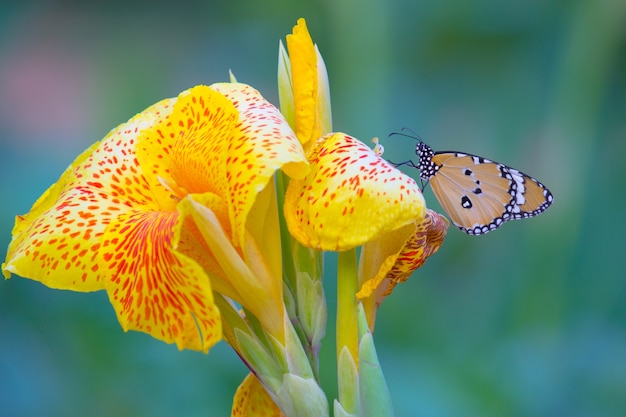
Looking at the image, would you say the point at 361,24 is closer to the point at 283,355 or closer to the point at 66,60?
the point at 66,60

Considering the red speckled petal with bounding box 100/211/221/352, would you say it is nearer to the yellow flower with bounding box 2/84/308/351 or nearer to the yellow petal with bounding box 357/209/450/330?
the yellow flower with bounding box 2/84/308/351

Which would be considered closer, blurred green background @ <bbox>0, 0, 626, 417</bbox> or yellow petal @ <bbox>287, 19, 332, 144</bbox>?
yellow petal @ <bbox>287, 19, 332, 144</bbox>

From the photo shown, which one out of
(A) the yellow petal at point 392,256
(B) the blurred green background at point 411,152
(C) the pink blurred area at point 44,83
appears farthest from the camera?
(C) the pink blurred area at point 44,83

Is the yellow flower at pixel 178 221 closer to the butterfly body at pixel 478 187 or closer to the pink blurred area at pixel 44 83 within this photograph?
the butterfly body at pixel 478 187

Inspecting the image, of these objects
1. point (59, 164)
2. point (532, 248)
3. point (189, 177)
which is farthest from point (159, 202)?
point (532, 248)

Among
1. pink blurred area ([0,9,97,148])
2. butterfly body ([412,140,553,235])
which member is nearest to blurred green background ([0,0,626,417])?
pink blurred area ([0,9,97,148])

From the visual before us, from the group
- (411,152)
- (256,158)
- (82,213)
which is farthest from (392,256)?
(411,152)

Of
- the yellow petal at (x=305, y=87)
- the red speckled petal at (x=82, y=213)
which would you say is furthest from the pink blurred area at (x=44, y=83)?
the yellow petal at (x=305, y=87)

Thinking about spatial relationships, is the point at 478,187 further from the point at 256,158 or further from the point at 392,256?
the point at 256,158
